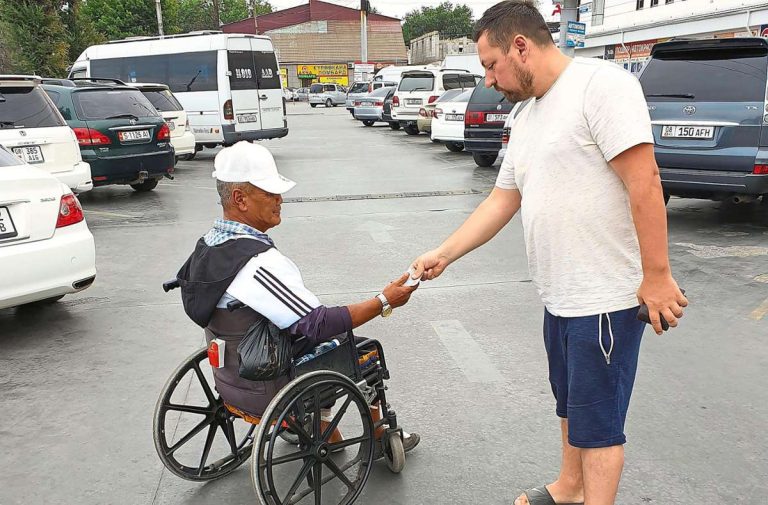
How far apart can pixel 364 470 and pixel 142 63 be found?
17.0m

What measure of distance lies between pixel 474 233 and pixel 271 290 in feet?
2.76

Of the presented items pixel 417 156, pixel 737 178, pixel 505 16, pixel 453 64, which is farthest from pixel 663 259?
pixel 453 64

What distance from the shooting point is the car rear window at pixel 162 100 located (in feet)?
45.1

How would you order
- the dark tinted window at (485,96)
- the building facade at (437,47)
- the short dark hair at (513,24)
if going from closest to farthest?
the short dark hair at (513,24) → the dark tinted window at (485,96) → the building facade at (437,47)

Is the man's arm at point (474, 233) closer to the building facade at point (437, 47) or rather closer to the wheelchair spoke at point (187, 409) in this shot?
the wheelchair spoke at point (187, 409)

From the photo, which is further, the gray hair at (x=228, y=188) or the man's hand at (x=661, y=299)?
the gray hair at (x=228, y=188)

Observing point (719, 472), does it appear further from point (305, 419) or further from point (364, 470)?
point (305, 419)

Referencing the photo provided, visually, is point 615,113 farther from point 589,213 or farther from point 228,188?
point 228,188

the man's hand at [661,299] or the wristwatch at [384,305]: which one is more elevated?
the man's hand at [661,299]

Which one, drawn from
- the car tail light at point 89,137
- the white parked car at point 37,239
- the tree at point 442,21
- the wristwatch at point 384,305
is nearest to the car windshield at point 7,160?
the white parked car at point 37,239

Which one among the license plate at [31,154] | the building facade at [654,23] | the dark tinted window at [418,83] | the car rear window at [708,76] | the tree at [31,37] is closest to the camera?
the car rear window at [708,76]

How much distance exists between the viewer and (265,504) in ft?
8.30

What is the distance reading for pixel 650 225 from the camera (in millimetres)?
2092

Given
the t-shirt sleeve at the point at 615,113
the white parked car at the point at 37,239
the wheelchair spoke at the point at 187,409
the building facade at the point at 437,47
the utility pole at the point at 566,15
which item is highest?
the building facade at the point at 437,47
